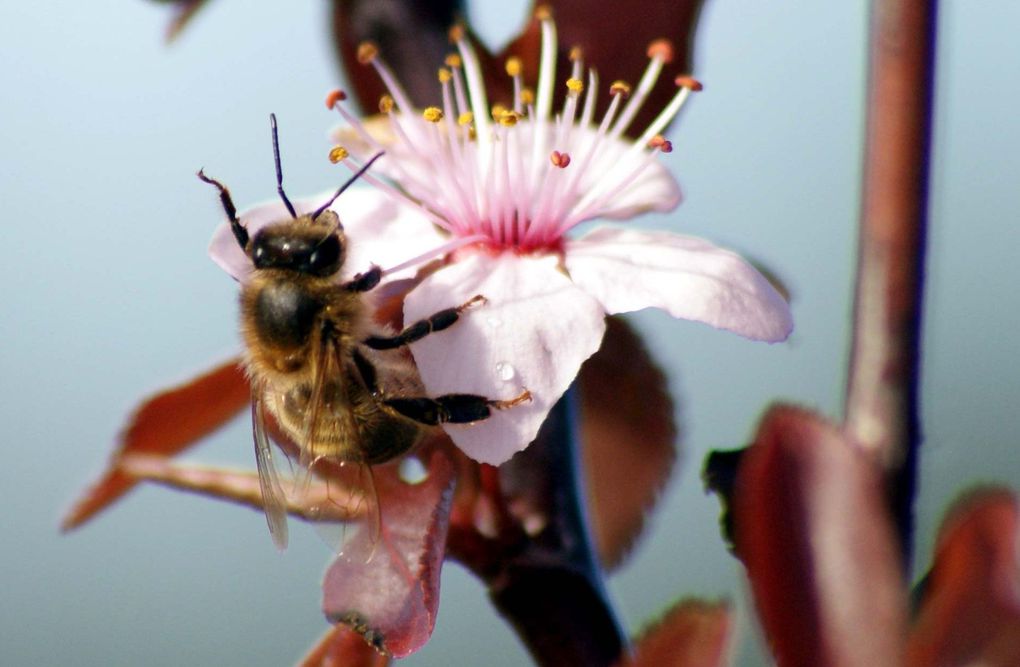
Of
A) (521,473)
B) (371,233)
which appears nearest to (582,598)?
(521,473)

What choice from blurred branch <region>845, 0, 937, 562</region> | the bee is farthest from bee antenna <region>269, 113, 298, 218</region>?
blurred branch <region>845, 0, 937, 562</region>

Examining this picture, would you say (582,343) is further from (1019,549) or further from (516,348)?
(1019,549)

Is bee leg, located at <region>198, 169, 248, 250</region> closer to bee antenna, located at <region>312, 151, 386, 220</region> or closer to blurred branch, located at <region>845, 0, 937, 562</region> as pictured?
bee antenna, located at <region>312, 151, 386, 220</region>

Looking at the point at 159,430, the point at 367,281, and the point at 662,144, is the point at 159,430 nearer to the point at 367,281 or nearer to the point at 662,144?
the point at 367,281

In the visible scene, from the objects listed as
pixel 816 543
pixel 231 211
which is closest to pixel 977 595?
pixel 816 543

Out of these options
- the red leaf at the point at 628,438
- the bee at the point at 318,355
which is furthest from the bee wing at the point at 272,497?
the red leaf at the point at 628,438

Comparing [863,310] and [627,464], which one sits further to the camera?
[627,464]
